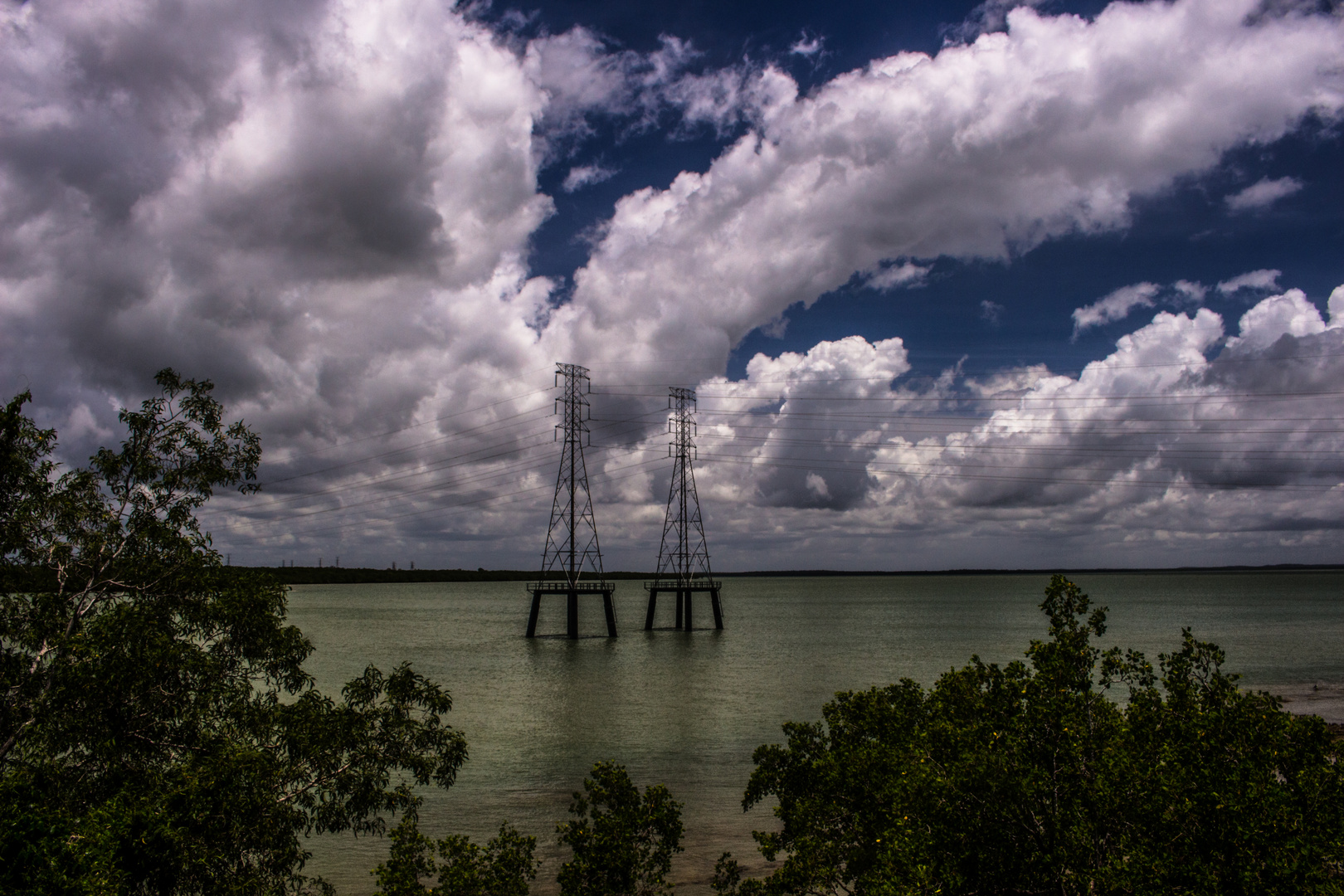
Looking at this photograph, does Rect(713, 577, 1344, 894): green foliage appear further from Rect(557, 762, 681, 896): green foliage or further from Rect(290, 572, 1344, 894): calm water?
Rect(290, 572, 1344, 894): calm water

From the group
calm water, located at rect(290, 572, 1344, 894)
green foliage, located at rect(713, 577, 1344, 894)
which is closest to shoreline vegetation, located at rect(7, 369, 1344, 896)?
green foliage, located at rect(713, 577, 1344, 894)

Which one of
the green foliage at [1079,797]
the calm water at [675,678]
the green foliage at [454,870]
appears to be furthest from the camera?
the calm water at [675,678]

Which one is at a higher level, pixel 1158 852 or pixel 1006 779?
pixel 1006 779

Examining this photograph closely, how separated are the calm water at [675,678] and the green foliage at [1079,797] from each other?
8.71 meters

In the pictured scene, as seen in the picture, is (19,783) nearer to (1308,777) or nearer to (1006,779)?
(1006,779)

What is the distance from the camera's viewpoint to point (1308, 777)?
31.3ft

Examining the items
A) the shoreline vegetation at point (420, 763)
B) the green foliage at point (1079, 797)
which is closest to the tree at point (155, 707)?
the shoreline vegetation at point (420, 763)

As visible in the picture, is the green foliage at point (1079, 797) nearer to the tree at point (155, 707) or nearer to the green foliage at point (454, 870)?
the green foliage at point (454, 870)

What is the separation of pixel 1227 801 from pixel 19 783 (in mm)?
14958

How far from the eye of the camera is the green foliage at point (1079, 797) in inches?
363

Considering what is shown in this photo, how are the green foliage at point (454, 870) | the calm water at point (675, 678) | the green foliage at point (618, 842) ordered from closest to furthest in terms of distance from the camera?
the green foliage at point (454, 870) → the green foliage at point (618, 842) → the calm water at point (675, 678)

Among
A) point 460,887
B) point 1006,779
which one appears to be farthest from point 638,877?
point 1006,779

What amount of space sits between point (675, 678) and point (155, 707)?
152 feet

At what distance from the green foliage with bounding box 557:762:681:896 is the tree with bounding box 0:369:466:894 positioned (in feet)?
9.93
